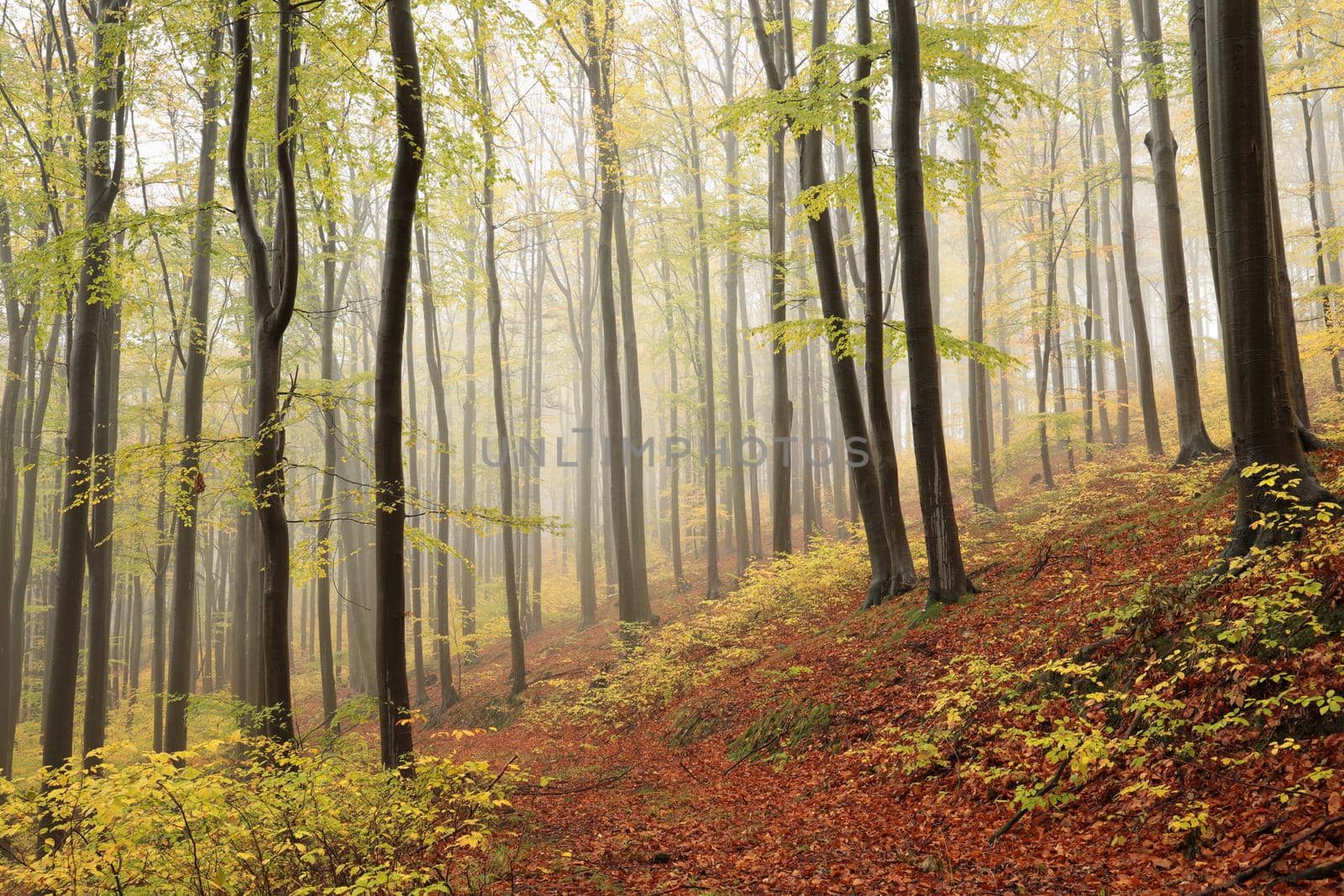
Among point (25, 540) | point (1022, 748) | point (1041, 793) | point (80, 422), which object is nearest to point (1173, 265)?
point (1022, 748)

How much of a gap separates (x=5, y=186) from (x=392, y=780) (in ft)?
35.7

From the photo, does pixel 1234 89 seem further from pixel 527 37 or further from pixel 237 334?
pixel 237 334

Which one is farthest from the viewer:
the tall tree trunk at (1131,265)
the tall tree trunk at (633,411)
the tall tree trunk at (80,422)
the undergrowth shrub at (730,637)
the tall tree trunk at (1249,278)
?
the tall tree trunk at (633,411)

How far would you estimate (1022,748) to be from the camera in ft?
17.4

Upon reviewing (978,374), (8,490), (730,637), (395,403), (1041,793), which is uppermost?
(978,374)

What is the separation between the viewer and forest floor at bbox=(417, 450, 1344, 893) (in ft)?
12.6

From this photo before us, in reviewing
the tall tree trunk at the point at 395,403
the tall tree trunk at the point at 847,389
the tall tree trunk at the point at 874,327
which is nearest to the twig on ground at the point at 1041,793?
the tall tree trunk at the point at 874,327

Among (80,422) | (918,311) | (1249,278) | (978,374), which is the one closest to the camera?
(1249,278)

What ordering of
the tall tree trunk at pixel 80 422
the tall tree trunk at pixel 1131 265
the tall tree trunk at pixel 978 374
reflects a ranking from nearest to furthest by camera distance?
the tall tree trunk at pixel 80 422 < the tall tree trunk at pixel 1131 265 < the tall tree trunk at pixel 978 374

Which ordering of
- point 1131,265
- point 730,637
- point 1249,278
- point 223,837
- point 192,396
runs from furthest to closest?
point 1131,265
point 730,637
point 192,396
point 1249,278
point 223,837

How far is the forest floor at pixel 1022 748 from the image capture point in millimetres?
3852

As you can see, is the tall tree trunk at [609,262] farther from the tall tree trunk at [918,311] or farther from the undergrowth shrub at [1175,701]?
the undergrowth shrub at [1175,701]

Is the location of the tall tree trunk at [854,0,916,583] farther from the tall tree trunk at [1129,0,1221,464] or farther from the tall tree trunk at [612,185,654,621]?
the tall tree trunk at [612,185,654,621]

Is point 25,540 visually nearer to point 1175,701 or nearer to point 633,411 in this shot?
point 633,411
